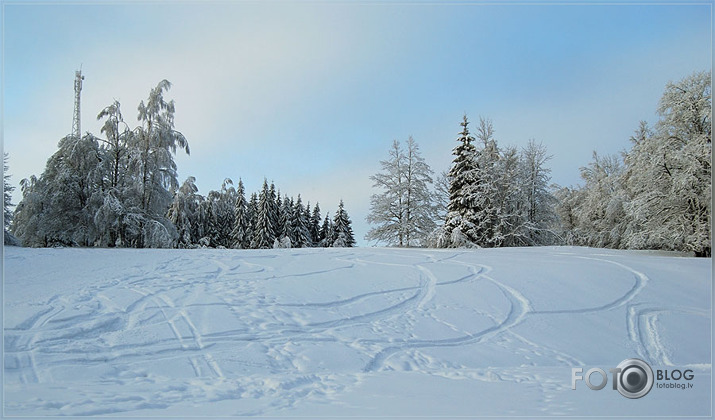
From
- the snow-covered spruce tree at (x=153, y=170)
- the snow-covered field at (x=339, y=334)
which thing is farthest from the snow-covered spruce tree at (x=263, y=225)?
the snow-covered field at (x=339, y=334)

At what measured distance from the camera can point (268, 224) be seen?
36500 millimetres

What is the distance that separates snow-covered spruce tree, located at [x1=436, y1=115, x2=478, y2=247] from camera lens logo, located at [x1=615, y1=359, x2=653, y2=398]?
16.1 meters

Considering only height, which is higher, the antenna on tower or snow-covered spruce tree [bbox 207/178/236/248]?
the antenna on tower

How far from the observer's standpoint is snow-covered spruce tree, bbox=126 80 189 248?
15983 mm

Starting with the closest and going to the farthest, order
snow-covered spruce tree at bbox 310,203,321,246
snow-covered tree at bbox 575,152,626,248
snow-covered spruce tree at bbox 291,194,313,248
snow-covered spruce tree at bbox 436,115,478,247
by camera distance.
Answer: snow-covered spruce tree at bbox 436,115,478,247, snow-covered tree at bbox 575,152,626,248, snow-covered spruce tree at bbox 291,194,313,248, snow-covered spruce tree at bbox 310,203,321,246

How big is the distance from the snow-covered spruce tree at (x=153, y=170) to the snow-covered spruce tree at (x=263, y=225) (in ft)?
60.1

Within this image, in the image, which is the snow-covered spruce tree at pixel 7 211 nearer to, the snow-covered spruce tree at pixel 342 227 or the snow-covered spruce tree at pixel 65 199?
the snow-covered spruce tree at pixel 65 199

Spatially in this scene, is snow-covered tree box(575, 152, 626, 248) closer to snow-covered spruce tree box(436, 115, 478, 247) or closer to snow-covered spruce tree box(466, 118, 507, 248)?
snow-covered spruce tree box(466, 118, 507, 248)

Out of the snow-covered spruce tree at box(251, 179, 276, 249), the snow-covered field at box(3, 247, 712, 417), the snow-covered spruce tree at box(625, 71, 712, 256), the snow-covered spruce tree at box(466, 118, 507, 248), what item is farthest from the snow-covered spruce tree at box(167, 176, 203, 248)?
the snow-covered spruce tree at box(625, 71, 712, 256)

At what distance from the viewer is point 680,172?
14648 millimetres

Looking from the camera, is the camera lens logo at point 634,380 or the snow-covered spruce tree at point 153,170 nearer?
the camera lens logo at point 634,380

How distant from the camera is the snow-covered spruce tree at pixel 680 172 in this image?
553 inches

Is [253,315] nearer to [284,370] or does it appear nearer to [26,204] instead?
[284,370]

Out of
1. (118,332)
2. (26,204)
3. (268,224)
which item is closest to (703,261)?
(118,332)
